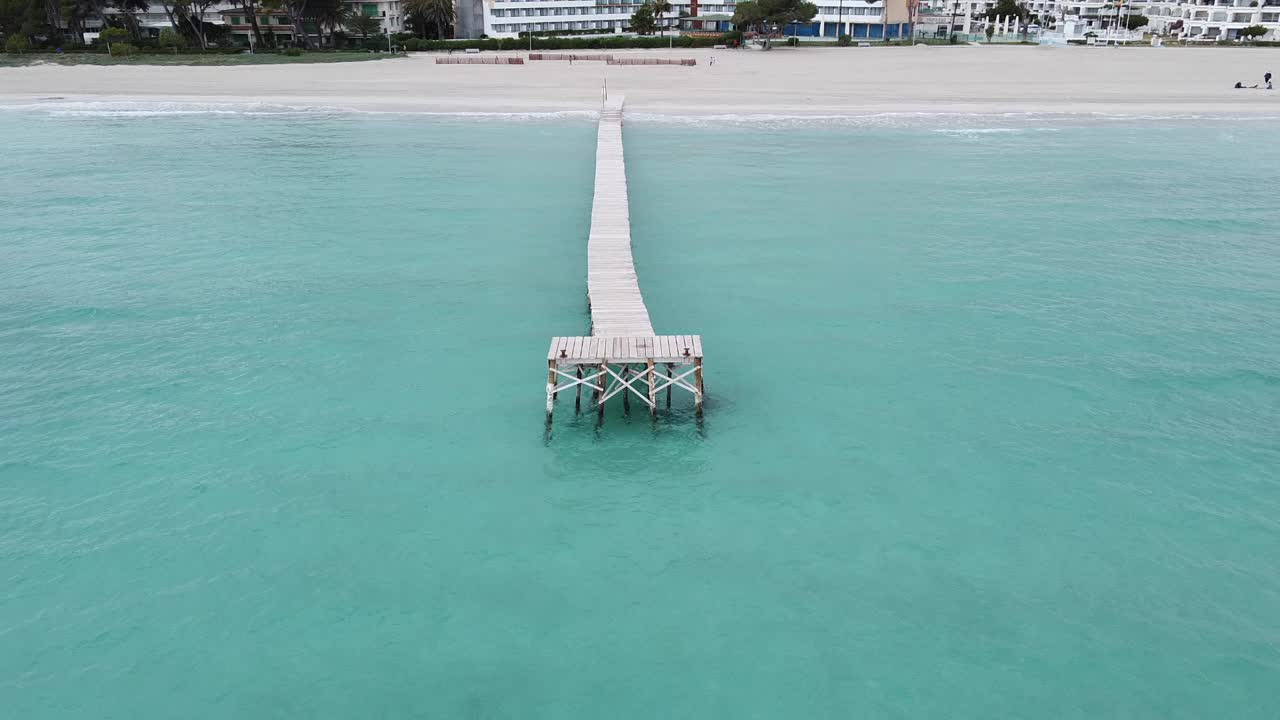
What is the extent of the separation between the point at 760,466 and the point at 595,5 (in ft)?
433

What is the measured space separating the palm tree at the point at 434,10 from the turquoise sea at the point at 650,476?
9019cm

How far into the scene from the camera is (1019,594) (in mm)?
14516

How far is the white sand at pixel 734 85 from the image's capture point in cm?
6569

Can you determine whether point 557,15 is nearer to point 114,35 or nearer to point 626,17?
point 626,17

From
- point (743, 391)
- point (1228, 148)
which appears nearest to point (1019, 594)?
point (743, 391)

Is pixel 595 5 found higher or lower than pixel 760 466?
higher

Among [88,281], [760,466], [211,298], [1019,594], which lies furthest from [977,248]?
[88,281]

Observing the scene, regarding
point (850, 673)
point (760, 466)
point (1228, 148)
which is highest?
point (1228, 148)

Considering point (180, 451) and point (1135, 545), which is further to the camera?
point (180, 451)

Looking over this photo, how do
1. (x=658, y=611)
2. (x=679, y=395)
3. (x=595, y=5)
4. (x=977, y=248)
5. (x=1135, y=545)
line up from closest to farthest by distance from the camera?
(x=658, y=611) < (x=1135, y=545) < (x=679, y=395) < (x=977, y=248) < (x=595, y=5)

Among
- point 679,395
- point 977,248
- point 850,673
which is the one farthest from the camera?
point 977,248

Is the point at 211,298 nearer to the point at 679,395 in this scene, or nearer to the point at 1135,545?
the point at 679,395

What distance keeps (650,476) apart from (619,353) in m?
2.49

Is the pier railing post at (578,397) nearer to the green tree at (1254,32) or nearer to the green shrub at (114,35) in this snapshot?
the green shrub at (114,35)
